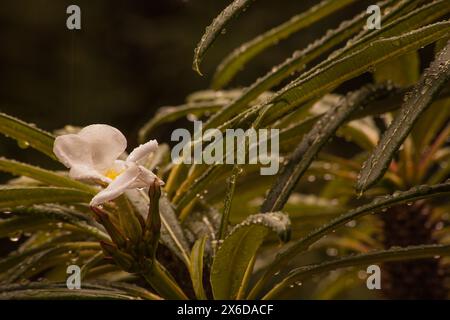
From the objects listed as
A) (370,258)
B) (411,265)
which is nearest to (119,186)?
(370,258)

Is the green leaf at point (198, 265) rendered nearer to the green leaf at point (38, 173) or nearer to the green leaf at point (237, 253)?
the green leaf at point (237, 253)

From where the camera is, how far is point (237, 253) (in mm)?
630

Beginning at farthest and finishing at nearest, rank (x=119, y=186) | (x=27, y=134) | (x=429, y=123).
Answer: (x=429, y=123) < (x=27, y=134) < (x=119, y=186)

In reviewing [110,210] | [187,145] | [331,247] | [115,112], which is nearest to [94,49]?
[115,112]

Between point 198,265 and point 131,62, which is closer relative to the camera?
point 198,265

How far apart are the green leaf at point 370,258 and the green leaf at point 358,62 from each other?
0.53 feet

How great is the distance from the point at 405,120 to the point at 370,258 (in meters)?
0.16

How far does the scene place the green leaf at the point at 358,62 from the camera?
599mm

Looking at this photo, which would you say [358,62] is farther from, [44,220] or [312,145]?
[44,220]

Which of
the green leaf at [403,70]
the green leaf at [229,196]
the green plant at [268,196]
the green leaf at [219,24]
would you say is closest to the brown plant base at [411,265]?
the green plant at [268,196]

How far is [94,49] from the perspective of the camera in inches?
83.0

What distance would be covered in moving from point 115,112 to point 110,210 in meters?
1.53

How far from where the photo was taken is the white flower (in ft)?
1.73

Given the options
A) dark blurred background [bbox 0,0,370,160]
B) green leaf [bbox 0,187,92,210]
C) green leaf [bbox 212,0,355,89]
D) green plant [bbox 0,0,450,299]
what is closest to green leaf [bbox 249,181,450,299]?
green plant [bbox 0,0,450,299]
